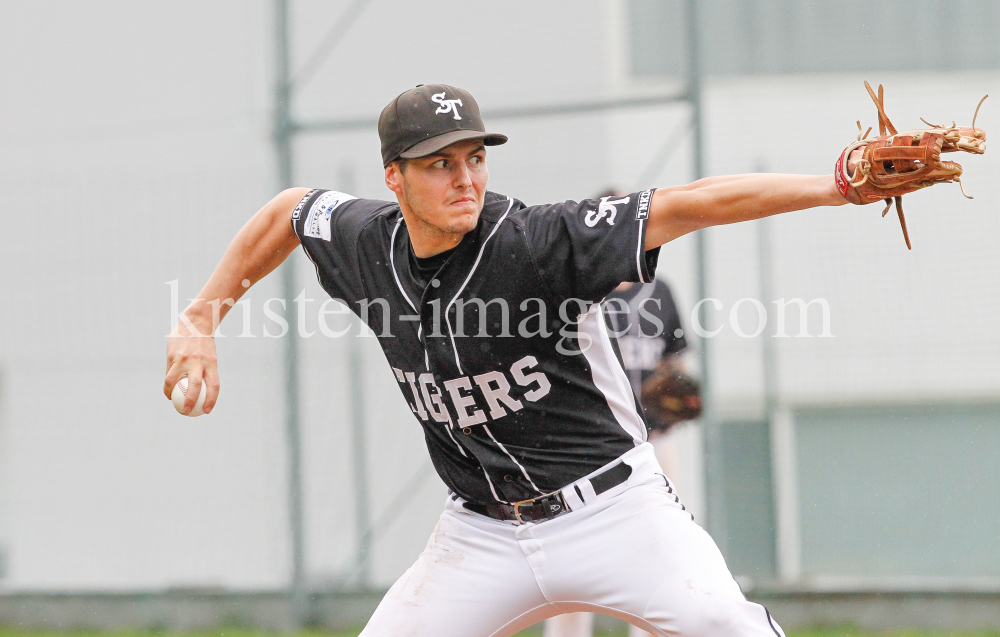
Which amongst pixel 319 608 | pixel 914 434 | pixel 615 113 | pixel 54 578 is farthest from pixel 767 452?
pixel 54 578

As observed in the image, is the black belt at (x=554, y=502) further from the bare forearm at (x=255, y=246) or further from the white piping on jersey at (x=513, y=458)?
the bare forearm at (x=255, y=246)

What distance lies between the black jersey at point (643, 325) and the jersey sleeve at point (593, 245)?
7.92ft

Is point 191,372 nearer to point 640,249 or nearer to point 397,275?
point 397,275

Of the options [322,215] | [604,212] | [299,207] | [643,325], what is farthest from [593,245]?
[643,325]

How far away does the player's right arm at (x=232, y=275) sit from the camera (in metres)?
3.24

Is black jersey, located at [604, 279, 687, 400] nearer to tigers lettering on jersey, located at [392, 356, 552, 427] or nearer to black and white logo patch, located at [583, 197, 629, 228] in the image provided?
tigers lettering on jersey, located at [392, 356, 552, 427]

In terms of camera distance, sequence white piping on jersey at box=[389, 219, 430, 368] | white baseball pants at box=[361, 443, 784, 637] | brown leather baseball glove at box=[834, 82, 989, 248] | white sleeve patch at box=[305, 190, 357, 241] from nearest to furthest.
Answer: brown leather baseball glove at box=[834, 82, 989, 248]
white baseball pants at box=[361, 443, 784, 637]
white piping on jersey at box=[389, 219, 430, 368]
white sleeve patch at box=[305, 190, 357, 241]

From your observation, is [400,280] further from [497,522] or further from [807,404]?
[807,404]

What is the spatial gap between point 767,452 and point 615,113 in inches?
93.0

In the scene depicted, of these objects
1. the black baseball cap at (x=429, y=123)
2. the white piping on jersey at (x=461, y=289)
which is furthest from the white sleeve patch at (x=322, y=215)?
the white piping on jersey at (x=461, y=289)

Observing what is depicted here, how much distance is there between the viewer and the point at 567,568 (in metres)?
2.94

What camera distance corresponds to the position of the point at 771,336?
241 inches

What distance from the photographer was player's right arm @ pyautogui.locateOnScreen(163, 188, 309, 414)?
324cm

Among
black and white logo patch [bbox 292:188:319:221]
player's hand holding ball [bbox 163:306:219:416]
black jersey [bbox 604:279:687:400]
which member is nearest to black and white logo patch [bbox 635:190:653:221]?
black and white logo patch [bbox 292:188:319:221]
